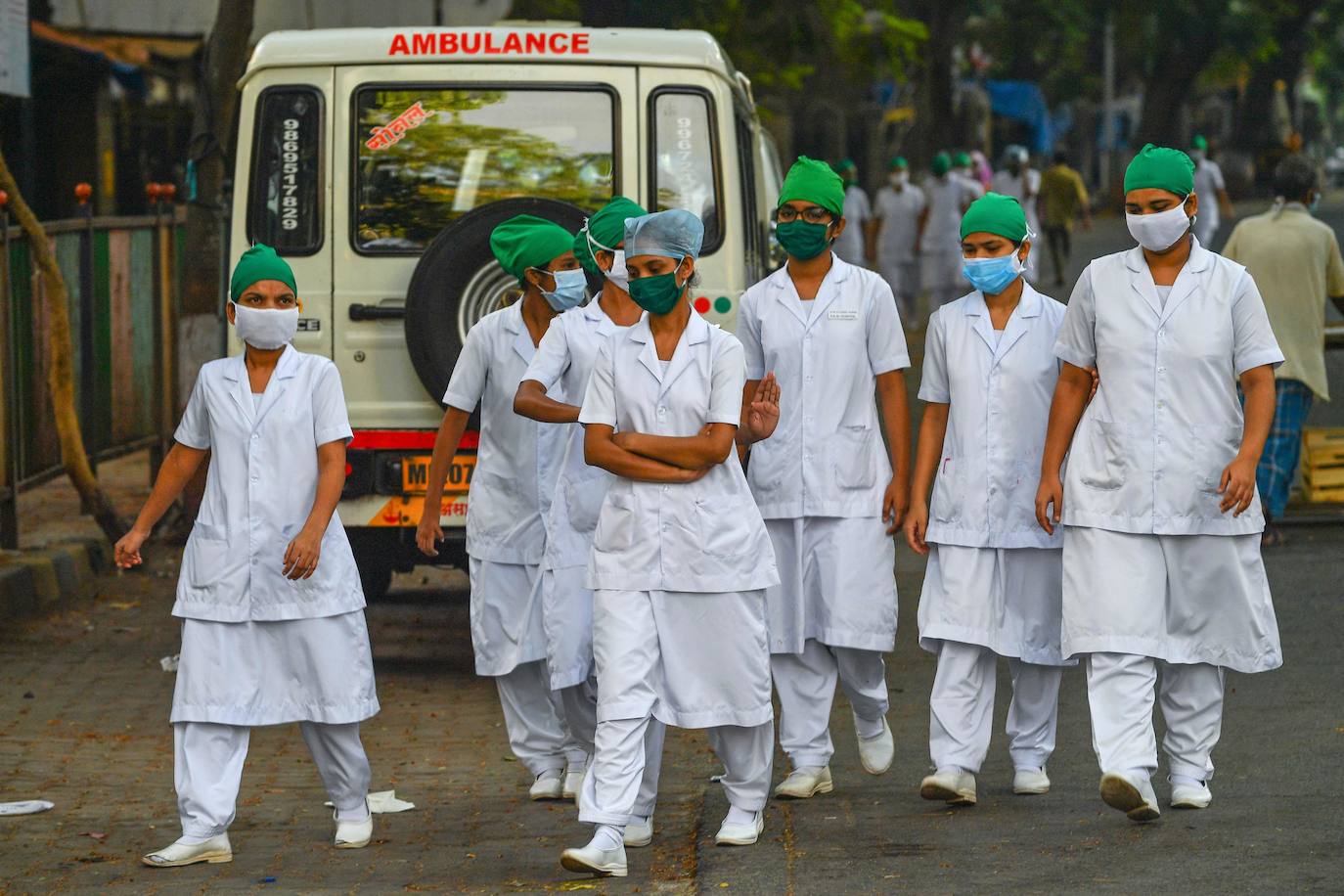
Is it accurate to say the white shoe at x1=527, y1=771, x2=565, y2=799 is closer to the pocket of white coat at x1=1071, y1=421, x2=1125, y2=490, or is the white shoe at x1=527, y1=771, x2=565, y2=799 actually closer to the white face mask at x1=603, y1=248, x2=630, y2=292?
the white face mask at x1=603, y1=248, x2=630, y2=292

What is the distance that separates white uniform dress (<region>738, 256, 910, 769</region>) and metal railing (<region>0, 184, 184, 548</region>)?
18.1 ft

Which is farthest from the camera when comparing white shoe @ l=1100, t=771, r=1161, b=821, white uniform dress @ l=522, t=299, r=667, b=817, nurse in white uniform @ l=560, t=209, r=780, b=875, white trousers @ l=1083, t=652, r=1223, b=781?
white uniform dress @ l=522, t=299, r=667, b=817

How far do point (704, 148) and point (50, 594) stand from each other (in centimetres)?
409

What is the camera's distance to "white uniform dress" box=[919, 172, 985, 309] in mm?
21656

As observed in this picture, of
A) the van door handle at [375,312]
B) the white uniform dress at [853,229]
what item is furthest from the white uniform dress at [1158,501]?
the white uniform dress at [853,229]

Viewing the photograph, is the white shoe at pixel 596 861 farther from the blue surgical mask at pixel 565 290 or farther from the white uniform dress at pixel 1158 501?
the blue surgical mask at pixel 565 290

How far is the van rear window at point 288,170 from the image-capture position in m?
8.79

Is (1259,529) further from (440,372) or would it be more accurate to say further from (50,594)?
(50,594)

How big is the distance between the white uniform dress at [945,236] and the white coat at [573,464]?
15227 mm

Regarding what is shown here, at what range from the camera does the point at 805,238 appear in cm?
660

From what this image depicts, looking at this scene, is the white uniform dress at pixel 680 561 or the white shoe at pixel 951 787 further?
the white shoe at pixel 951 787

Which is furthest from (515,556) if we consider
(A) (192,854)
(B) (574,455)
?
(A) (192,854)

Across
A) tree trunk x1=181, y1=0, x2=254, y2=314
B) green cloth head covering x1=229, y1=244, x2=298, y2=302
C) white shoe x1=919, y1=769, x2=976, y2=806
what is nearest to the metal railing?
tree trunk x1=181, y1=0, x2=254, y2=314

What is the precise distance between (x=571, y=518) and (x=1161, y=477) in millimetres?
1669
